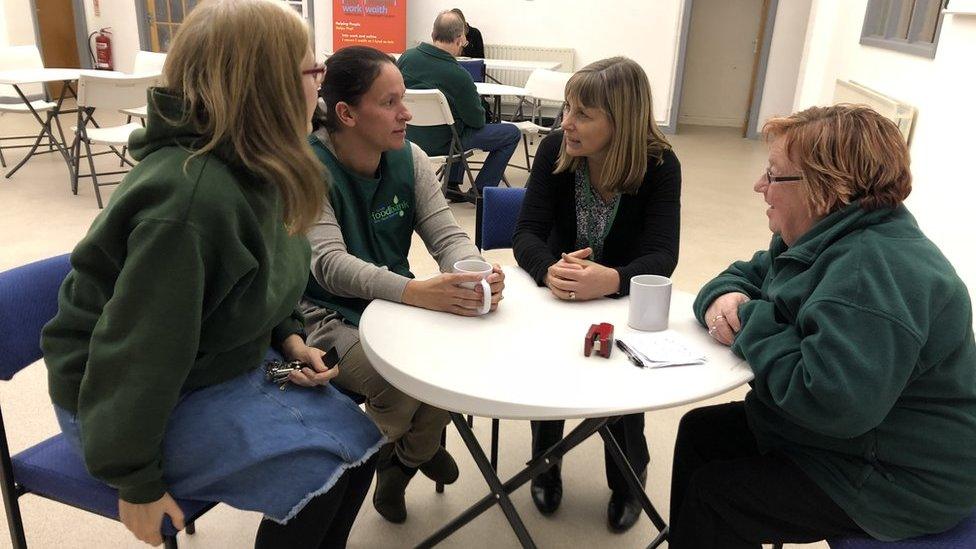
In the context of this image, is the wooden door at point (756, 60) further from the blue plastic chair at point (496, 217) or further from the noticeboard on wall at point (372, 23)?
the blue plastic chair at point (496, 217)

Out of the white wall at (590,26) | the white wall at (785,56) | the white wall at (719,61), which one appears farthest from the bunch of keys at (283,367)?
the white wall at (719,61)

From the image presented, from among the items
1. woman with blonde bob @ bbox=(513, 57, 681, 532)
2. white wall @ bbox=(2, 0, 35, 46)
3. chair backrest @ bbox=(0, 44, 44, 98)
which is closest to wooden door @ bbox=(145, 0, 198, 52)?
white wall @ bbox=(2, 0, 35, 46)

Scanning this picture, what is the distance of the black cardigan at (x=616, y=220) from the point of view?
1.92m

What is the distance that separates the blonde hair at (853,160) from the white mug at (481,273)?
2.08 feet

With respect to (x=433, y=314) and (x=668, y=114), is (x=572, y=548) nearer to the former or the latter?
(x=433, y=314)

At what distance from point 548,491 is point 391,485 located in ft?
Result: 1.49

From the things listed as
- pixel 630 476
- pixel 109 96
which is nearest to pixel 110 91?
pixel 109 96

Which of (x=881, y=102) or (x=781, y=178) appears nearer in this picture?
(x=781, y=178)

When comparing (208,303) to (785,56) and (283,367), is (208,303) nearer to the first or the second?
(283,367)

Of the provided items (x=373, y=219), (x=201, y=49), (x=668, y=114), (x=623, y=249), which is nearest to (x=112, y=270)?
(x=201, y=49)

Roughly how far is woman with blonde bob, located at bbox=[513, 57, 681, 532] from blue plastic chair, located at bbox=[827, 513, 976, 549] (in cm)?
71

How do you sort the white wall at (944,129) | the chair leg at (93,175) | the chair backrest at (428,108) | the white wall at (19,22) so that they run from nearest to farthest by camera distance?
the white wall at (944,129) → the chair backrest at (428,108) → the chair leg at (93,175) → the white wall at (19,22)

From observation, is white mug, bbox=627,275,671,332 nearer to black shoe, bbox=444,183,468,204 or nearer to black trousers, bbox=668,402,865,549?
black trousers, bbox=668,402,865,549

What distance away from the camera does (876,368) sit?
1.12 meters
